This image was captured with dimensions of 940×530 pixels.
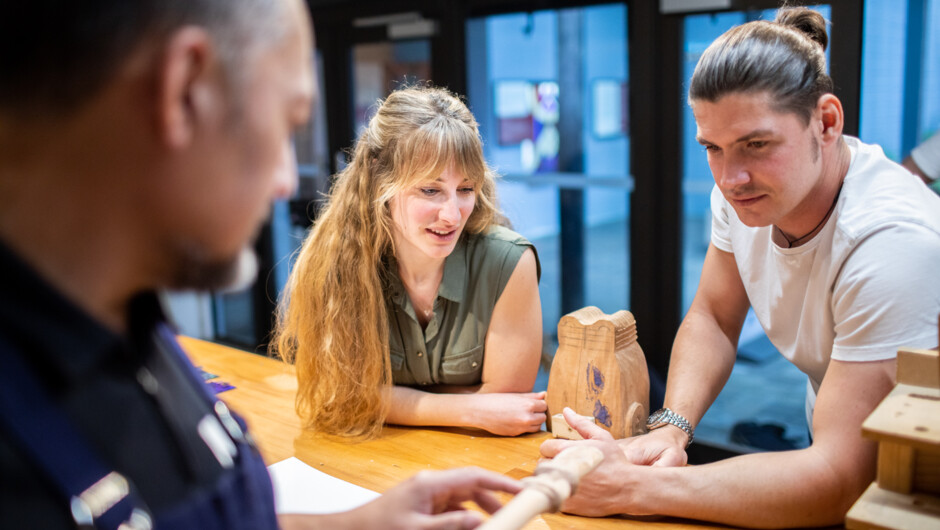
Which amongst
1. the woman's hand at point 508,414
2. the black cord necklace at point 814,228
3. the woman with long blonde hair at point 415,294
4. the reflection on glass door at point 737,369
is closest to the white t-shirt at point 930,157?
the reflection on glass door at point 737,369

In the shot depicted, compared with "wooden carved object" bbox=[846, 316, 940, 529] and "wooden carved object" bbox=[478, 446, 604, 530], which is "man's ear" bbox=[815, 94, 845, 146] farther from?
"wooden carved object" bbox=[478, 446, 604, 530]

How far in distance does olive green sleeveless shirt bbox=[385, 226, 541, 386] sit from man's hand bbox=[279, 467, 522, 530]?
93 centimetres

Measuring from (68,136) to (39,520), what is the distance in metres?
0.32

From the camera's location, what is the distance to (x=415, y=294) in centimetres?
207

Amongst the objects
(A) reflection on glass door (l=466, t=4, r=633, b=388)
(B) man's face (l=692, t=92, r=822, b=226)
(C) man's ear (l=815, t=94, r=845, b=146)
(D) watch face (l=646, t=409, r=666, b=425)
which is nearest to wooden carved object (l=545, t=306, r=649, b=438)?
(D) watch face (l=646, t=409, r=666, b=425)

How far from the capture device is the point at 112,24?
63cm

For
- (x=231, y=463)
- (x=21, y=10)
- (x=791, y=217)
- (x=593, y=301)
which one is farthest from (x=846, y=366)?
(x=593, y=301)

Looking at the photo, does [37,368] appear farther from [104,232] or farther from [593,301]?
[593,301]

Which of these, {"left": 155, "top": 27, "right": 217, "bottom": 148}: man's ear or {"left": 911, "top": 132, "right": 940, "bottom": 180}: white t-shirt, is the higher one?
{"left": 155, "top": 27, "right": 217, "bottom": 148}: man's ear

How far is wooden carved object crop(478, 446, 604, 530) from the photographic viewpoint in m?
0.91

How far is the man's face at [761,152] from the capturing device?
Result: 4.83 feet

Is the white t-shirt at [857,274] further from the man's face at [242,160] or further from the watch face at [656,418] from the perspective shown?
the man's face at [242,160]

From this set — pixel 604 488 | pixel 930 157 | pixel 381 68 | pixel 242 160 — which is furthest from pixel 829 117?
pixel 381 68

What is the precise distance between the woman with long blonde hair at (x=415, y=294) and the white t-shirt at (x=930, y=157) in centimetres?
181
